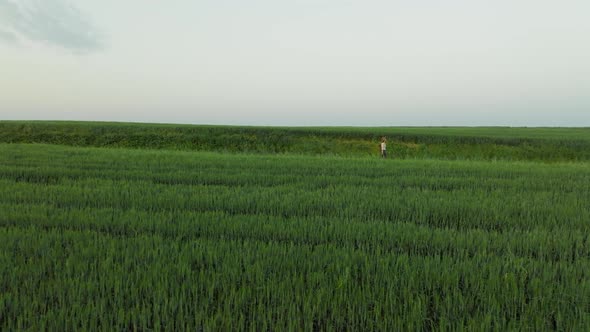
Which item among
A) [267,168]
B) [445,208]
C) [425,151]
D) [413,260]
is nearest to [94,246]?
[413,260]

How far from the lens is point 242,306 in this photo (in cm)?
224

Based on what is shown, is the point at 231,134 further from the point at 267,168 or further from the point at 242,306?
the point at 242,306

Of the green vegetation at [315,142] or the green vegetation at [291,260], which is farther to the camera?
the green vegetation at [315,142]

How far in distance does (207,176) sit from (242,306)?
6299 millimetres

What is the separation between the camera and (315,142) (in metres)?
26.0

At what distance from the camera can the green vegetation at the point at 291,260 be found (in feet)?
7.02

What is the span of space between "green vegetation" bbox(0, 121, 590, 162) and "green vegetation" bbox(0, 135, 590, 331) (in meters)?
17.4

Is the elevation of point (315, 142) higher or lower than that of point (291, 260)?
higher

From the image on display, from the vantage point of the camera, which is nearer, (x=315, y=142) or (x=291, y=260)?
(x=291, y=260)

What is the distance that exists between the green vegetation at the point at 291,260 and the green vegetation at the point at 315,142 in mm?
17409

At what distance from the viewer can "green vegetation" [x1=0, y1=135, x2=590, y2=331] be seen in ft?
7.02

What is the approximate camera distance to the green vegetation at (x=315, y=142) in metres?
23.1

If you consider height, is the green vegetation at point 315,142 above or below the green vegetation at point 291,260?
above

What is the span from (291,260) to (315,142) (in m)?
23.3
